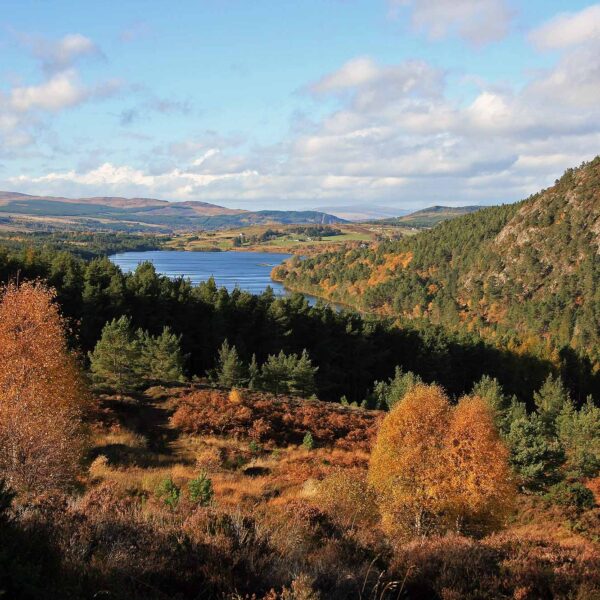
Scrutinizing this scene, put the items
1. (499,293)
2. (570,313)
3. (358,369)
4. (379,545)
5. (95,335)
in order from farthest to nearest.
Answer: (499,293) < (570,313) < (358,369) < (95,335) < (379,545)

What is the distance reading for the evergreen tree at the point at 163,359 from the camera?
175 ft

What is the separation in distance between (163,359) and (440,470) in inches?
1442

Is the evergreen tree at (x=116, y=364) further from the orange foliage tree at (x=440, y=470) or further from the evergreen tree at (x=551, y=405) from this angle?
the evergreen tree at (x=551, y=405)

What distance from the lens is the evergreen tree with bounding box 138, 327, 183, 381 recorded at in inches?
2101

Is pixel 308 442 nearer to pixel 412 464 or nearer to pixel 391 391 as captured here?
pixel 412 464

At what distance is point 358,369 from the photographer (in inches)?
3398

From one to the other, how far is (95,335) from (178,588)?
64.2 metres

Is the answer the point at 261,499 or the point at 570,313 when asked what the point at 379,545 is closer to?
the point at 261,499

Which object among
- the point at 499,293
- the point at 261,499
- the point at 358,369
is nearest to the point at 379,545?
the point at 261,499

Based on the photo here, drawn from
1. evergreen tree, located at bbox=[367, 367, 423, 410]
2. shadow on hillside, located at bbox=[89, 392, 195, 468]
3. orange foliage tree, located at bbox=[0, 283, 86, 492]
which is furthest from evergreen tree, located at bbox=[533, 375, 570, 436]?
orange foliage tree, located at bbox=[0, 283, 86, 492]

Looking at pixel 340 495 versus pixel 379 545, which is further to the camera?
pixel 340 495

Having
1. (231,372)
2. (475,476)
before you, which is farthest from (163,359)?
(475,476)

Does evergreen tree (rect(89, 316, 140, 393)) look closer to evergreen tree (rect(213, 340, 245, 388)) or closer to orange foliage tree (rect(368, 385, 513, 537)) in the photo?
evergreen tree (rect(213, 340, 245, 388))

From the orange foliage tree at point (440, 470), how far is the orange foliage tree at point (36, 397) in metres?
12.7
